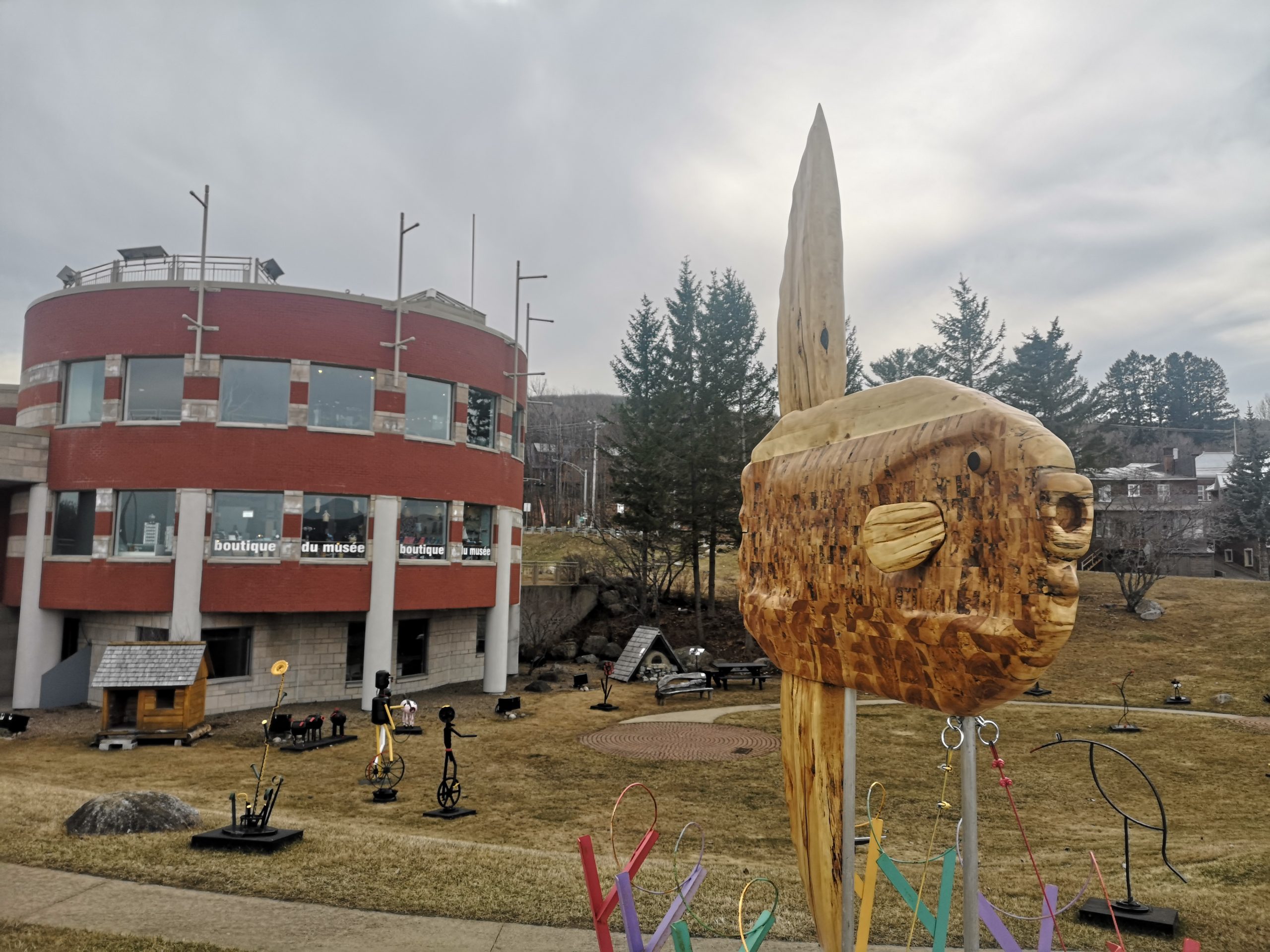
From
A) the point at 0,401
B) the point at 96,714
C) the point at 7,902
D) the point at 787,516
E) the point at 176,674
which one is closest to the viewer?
the point at 787,516

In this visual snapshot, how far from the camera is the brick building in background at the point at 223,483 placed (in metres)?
20.3

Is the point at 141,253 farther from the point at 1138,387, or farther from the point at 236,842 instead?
the point at 1138,387

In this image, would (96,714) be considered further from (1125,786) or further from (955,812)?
(1125,786)

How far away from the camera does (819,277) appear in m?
4.26

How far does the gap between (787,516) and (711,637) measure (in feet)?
97.4

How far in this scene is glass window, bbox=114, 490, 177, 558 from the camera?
2042 cm

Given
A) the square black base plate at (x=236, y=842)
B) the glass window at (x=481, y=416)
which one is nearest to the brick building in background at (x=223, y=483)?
the glass window at (x=481, y=416)

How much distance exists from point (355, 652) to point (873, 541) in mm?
21345

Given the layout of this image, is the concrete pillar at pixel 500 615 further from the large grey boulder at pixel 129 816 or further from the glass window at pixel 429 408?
the large grey boulder at pixel 129 816

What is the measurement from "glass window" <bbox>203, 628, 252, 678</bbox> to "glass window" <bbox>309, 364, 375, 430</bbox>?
570cm

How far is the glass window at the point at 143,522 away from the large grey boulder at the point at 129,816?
1259cm

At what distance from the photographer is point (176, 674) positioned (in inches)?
650

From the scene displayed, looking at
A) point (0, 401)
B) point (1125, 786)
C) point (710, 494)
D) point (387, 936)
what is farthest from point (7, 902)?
point (710, 494)

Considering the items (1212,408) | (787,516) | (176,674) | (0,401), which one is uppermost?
(1212,408)
